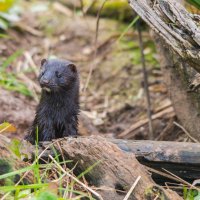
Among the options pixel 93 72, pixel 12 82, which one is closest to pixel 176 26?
pixel 12 82

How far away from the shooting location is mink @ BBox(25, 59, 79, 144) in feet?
15.7

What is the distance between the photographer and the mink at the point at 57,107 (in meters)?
4.79

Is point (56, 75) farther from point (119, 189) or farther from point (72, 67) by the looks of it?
point (119, 189)

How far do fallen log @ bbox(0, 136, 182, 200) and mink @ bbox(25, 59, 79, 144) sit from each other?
124 cm

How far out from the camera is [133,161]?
11.0ft

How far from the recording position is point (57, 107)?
15.9 ft

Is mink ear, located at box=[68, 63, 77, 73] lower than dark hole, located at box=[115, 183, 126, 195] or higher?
higher

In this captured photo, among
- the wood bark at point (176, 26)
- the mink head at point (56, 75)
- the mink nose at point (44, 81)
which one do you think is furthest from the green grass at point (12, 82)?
the wood bark at point (176, 26)

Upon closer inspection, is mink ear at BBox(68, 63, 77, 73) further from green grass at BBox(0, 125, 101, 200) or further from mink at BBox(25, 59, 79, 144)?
green grass at BBox(0, 125, 101, 200)

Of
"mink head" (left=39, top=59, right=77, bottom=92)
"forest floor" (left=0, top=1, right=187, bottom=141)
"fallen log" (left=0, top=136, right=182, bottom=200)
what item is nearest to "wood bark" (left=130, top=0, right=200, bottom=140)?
"fallen log" (left=0, top=136, right=182, bottom=200)

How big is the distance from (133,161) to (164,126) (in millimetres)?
2833

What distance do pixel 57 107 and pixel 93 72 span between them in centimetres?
295

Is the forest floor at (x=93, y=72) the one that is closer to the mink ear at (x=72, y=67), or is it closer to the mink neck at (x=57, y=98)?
the mink ear at (x=72, y=67)

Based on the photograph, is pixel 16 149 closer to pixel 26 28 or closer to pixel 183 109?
pixel 183 109
